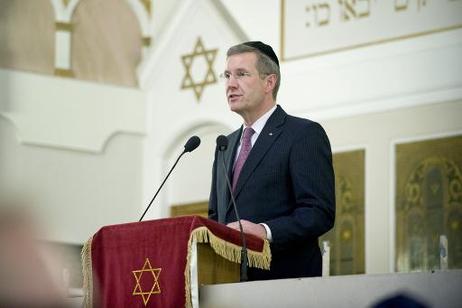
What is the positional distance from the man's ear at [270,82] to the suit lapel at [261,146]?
0.47 feet

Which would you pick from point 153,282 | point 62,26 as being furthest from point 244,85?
point 62,26

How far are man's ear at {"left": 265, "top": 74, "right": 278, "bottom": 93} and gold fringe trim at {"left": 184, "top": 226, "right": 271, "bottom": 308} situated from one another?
90 cm

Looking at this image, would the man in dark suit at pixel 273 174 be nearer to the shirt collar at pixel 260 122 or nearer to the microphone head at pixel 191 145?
the shirt collar at pixel 260 122

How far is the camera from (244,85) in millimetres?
5457

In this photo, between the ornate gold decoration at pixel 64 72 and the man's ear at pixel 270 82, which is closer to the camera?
the man's ear at pixel 270 82

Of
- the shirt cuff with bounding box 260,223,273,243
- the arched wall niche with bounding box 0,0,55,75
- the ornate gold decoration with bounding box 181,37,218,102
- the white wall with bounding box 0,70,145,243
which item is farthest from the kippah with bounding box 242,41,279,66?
the arched wall niche with bounding box 0,0,55,75

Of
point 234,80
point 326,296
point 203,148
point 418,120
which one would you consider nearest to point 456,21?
point 418,120

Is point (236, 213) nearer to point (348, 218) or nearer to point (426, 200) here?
point (426, 200)

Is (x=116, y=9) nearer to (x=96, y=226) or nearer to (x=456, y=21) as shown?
(x=96, y=226)

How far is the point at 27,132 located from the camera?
12.5m

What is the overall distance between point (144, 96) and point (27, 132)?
141 centimetres

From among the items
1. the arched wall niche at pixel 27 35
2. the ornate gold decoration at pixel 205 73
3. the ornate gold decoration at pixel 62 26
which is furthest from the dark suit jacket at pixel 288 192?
the ornate gold decoration at pixel 62 26

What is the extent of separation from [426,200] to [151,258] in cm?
626

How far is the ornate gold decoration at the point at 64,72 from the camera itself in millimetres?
12813
